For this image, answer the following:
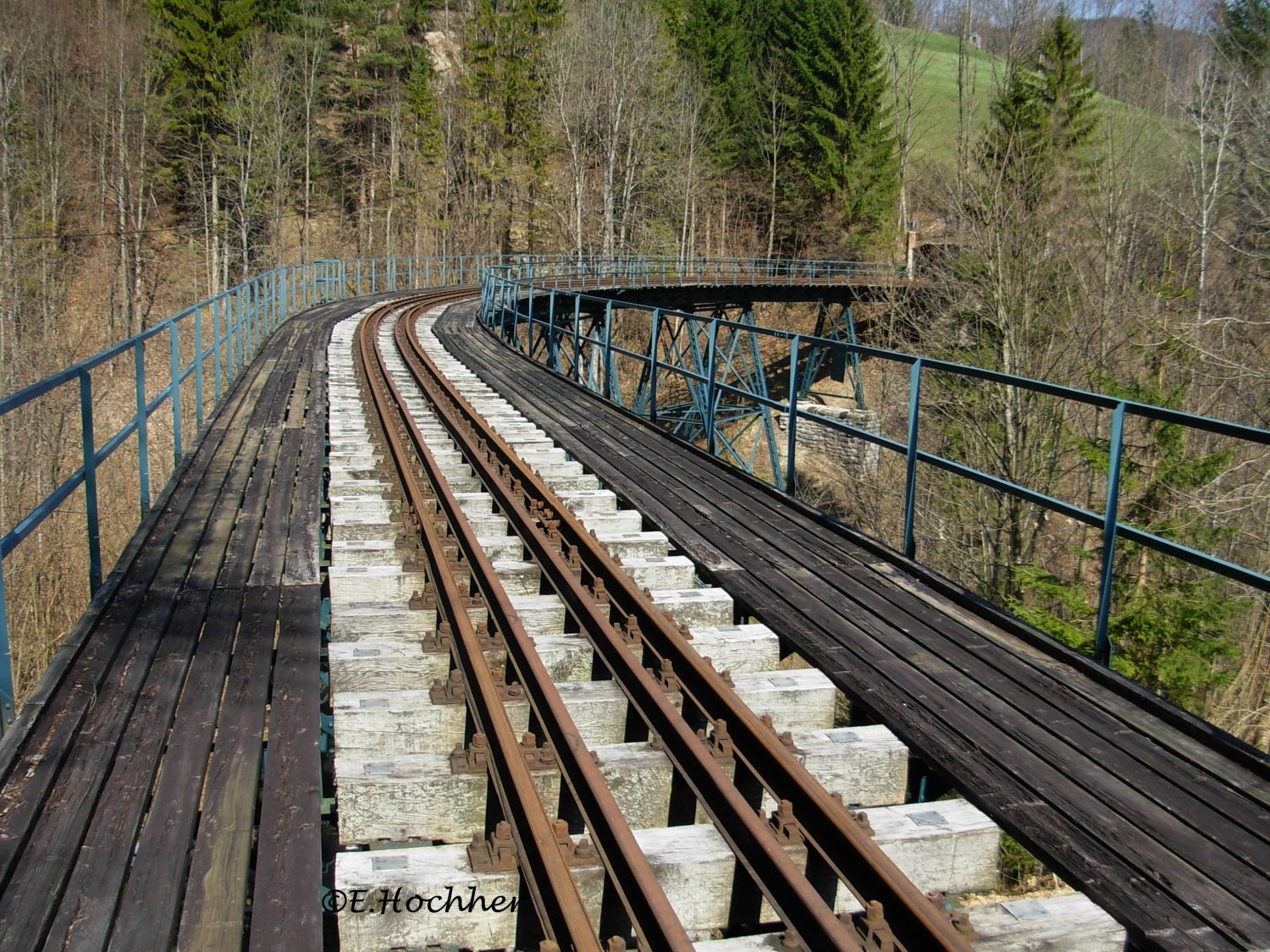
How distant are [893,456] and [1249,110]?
11.2 metres

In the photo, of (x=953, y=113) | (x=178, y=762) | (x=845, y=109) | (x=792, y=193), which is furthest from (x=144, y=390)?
(x=953, y=113)

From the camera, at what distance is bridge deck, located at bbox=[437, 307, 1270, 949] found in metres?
3.22

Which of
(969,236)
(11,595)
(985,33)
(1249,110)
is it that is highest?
(985,33)

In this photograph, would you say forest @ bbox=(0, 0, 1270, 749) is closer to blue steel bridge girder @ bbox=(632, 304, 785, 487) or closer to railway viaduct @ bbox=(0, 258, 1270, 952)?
blue steel bridge girder @ bbox=(632, 304, 785, 487)

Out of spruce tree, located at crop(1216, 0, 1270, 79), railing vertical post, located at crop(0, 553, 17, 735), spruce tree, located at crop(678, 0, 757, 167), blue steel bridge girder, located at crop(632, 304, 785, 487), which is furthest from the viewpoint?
spruce tree, located at crop(678, 0, 757, 167)

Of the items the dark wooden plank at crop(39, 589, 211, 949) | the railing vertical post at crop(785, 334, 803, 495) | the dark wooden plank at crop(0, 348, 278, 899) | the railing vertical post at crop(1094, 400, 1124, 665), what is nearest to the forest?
the railing vertical post at crop(785, 334, 803, 495)

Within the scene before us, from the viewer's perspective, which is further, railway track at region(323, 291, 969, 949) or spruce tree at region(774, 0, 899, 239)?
spruce tree at region(774, 0, 899, 239)

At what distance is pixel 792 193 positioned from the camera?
187 ft

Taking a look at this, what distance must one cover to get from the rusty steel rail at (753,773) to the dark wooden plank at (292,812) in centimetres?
116

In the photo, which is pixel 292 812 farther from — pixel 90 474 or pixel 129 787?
pixel 90 474

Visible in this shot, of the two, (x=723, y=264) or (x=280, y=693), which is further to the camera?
(x=723, y=264)

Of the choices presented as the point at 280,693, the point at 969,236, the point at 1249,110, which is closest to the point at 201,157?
the point at 969,236

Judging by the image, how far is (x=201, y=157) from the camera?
43.5 meters

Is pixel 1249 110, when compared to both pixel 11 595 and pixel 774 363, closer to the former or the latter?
pixel 11 595
